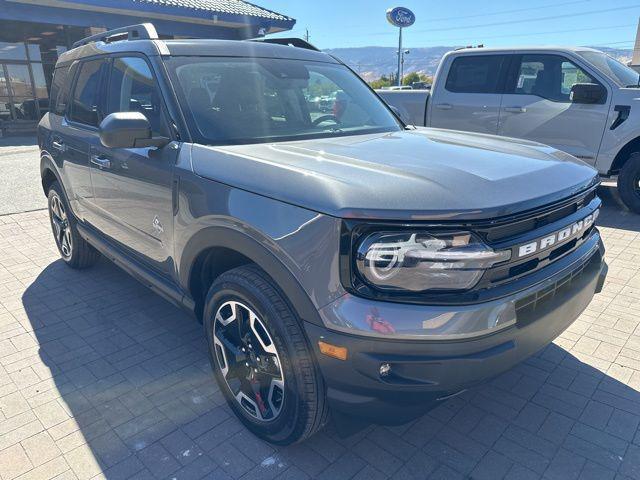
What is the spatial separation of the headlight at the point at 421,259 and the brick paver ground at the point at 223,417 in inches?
37.1

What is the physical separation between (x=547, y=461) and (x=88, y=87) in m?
3.94

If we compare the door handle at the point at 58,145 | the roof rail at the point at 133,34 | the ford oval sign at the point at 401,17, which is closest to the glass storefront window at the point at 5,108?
the door handle at the point at 58,145

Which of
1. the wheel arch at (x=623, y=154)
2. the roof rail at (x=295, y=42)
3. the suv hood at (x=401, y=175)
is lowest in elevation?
the wheel arch at (x=623, y=154)

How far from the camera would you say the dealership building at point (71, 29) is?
15031mm

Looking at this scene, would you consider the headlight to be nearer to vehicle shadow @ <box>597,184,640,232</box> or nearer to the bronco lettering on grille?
the bronco lettering on grille

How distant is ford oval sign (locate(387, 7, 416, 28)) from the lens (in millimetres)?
33750

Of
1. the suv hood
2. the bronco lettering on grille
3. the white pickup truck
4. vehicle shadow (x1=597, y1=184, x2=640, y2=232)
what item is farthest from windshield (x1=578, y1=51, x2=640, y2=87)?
the bronco lettering on grille

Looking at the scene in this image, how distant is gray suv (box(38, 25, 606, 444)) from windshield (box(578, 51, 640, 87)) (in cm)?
431

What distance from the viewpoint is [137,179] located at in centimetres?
296

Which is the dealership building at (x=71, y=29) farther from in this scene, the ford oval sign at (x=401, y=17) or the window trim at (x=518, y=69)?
the ford oval sign at (x=401, y=17)

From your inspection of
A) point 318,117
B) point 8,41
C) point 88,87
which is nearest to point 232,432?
point 318,117

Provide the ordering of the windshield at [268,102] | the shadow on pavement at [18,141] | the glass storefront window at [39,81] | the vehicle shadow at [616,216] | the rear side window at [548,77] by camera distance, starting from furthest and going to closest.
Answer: the glass storefront window at [39,81] → the shadow on pavement at [18,141] → the rear side window at [548,77] → the vehicle shadow at [616,216] → the windshield at [268,102]

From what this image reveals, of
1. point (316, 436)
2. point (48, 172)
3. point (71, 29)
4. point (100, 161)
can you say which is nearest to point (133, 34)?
point (100, 161)

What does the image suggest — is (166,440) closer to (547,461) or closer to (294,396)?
(294,396)
